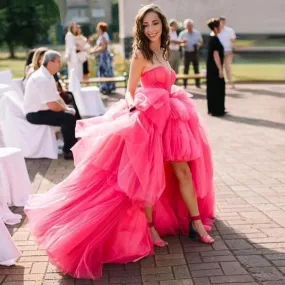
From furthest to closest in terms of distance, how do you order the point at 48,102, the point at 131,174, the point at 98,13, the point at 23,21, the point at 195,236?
the point at 98,13
the point at 23,21
the point at 48,102
the point at 195,236
the point at 131,174

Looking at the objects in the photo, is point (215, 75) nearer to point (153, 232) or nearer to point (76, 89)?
point (76, 89)

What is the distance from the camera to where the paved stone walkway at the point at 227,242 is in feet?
11.8

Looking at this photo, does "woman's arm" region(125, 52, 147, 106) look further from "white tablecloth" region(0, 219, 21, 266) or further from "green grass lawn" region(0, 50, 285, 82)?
"green grass lawn" region(0, 50, 285, 82)

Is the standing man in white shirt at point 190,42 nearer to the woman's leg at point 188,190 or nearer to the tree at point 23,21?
the woman's leg at point 188,190

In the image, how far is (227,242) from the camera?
4180mm

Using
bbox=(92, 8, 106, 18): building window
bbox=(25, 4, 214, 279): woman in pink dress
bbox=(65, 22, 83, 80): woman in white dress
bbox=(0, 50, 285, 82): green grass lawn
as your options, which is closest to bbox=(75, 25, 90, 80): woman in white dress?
bbox=(65, 22, 83, 80): woman in white dress

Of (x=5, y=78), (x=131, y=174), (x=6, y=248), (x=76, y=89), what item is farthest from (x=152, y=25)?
(x=76, y=89)

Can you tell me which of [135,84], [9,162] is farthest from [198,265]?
[9,162]

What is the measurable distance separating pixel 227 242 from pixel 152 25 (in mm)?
1810

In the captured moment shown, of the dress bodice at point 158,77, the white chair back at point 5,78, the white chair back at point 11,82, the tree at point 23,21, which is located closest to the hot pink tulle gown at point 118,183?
the dress bodice at point 158,77

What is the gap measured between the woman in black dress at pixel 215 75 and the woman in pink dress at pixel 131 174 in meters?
6.09

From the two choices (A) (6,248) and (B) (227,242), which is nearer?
(A) (6,248)

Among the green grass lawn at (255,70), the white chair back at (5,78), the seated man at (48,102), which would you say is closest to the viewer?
the seated man at (48,102)

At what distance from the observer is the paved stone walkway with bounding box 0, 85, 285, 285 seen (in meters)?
3.60
